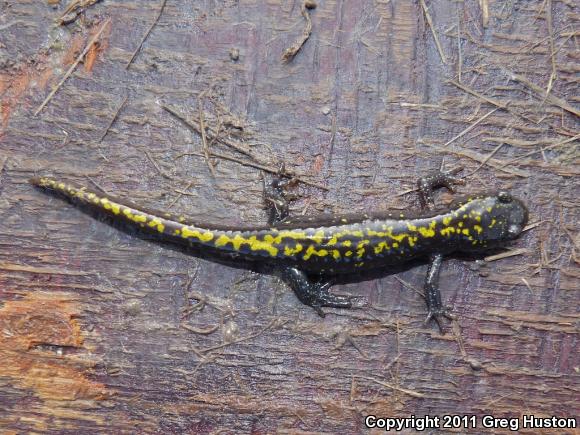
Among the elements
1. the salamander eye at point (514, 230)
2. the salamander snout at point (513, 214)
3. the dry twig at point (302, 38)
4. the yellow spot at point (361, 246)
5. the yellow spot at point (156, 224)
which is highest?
the dry twig at point (302, 38)

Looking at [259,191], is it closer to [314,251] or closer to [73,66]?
[314,251]

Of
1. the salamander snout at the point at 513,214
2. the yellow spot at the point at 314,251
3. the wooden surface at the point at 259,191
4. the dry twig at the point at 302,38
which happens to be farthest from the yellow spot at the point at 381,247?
the dry twig at the point at 302,38

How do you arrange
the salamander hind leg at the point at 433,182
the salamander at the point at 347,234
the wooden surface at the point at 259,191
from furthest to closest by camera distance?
the salamander hind leg at the point at 433,182 < the salamander at the point at 347,234 < the wooden surface at the point at 259,191

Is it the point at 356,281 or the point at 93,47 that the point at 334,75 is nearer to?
the point at 356,281

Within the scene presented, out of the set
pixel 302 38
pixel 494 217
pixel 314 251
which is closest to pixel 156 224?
pixel 314 251

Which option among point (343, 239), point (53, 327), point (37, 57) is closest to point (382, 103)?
point (343, 239)

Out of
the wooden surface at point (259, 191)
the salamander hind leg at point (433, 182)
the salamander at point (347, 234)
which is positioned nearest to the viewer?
the wooden surface at point (259, 191)

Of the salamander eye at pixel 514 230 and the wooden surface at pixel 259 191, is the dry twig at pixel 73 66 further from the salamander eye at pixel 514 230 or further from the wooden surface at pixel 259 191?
the salamander eye at pixel 514 230

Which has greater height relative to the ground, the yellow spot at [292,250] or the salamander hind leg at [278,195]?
the salamander hind leg at [278,195]

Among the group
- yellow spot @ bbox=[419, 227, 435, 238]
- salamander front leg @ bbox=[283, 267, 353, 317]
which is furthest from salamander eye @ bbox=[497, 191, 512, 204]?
salamander front leg @ bbox=[283, 267, 353, 317]
